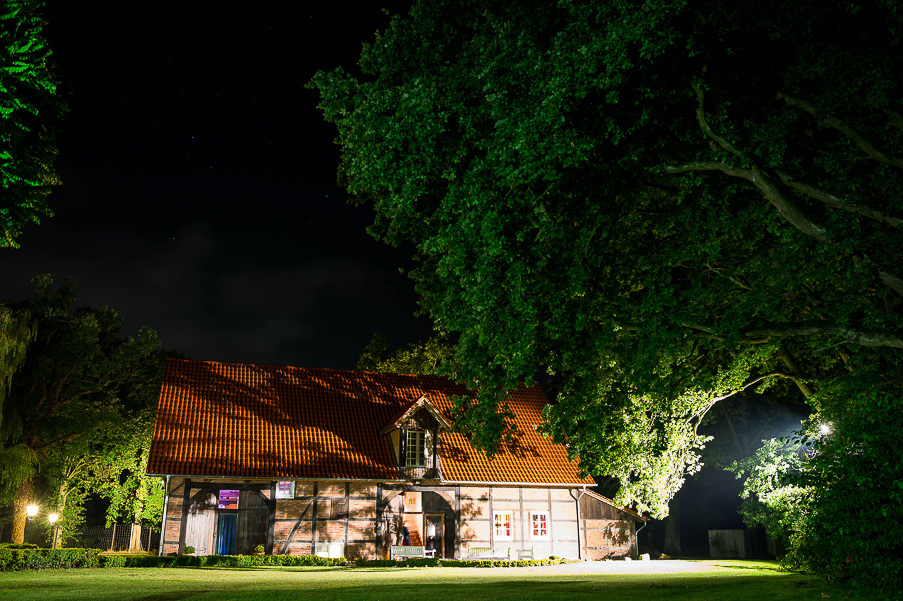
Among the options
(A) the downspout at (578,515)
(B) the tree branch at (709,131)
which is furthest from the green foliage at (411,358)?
(B) the tree branch at (709,131)

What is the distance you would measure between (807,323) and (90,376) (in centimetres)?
3357

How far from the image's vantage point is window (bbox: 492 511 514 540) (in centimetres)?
2955

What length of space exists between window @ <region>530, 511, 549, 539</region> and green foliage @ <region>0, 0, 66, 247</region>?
2409 cm

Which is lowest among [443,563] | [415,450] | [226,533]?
[443,563]

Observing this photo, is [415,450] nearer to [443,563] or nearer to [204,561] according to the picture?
[443,563]

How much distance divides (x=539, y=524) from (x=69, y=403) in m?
22.9

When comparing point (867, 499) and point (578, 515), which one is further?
point (578, 515)

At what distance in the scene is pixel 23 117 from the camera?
11.1 metres

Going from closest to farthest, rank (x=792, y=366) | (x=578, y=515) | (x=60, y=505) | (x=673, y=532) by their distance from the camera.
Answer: (x=792, y=366), (x=578, y=515), (x=60, y=505), (x=673, y=532)

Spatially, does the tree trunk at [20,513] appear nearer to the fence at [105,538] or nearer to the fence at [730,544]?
the fence at [105,538]

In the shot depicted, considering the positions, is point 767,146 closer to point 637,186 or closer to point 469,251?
point 637,186

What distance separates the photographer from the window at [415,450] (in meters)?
29.1

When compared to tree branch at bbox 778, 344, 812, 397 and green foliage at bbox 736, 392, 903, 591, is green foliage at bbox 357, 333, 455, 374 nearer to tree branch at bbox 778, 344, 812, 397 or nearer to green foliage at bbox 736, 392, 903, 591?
tree branch at bbox 778, 344, 812, 397

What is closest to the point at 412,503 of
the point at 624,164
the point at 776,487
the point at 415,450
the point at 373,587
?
the point at 415,450
